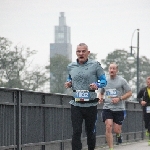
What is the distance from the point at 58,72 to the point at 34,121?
124674mm

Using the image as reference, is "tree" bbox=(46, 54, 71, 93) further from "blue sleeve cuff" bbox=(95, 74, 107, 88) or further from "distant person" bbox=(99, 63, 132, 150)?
"blue sleeve cuff" bbox=(95, 74, 107, 88)

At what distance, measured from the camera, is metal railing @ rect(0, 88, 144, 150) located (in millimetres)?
12219

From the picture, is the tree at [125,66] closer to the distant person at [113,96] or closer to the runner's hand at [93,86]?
the distant person at [113,96]

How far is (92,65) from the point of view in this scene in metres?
11.8

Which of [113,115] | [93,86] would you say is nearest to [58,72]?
[113,115]

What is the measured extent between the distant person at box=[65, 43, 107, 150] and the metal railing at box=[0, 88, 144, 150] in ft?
3.56

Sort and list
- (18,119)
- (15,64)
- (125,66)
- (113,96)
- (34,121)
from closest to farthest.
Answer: (18,119), (34,121), (113,96), (15,64), (125,66)

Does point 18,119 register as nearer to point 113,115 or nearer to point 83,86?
point 83,86

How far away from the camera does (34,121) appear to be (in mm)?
13977

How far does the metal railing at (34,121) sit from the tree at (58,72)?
383 feet

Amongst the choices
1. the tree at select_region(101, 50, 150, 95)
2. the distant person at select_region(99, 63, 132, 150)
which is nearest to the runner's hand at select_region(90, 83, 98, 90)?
the distant person at select_region(99, 63, 132, 150)

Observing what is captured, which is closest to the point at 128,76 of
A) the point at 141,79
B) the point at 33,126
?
the point at 141,79

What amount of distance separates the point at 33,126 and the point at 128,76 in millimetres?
147572

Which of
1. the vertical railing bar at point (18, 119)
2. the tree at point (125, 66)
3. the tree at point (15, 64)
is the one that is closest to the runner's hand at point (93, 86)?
the vertical railing bar at point (18, 119)
